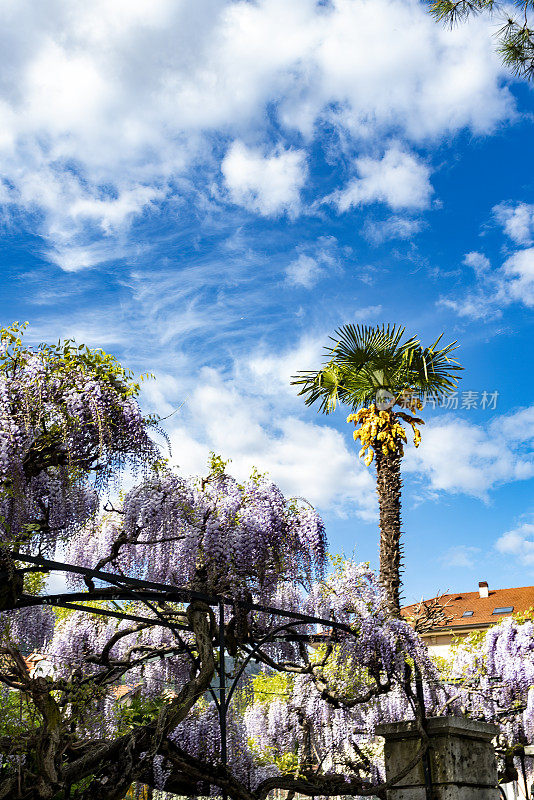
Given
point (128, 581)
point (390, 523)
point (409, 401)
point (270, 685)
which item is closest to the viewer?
point (128, 581)

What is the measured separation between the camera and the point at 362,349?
45.5ft

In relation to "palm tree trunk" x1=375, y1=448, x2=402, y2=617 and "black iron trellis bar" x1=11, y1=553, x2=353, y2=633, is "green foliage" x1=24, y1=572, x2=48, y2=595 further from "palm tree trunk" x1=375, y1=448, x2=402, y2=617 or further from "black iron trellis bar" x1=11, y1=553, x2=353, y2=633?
"palm tree trunk" x1=375, y1=448, x2=402, y2=617

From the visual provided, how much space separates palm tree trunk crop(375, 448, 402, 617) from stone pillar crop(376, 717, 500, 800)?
5277 mm

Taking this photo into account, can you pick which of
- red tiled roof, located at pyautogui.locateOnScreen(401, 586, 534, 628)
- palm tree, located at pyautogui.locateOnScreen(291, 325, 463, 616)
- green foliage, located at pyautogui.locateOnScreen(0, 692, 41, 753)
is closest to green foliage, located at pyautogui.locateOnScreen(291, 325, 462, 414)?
palm tree, located at pyautogui.locateOnScreen(291, 325, 463, 616)

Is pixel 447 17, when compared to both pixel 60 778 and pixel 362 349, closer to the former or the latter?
pixel 362 349

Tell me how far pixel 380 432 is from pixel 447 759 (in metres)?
8.30

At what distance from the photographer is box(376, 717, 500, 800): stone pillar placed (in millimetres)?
4668

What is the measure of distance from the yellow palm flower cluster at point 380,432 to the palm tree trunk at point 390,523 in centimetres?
14

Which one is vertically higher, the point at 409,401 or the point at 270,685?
the point at 409,401

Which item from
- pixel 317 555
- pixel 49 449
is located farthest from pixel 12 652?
pixel 317 555

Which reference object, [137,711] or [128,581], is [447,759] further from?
[137,711]

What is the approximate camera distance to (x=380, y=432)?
12.8 m

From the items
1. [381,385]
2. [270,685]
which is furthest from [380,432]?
[270,685]

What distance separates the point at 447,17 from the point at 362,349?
22.2ft
